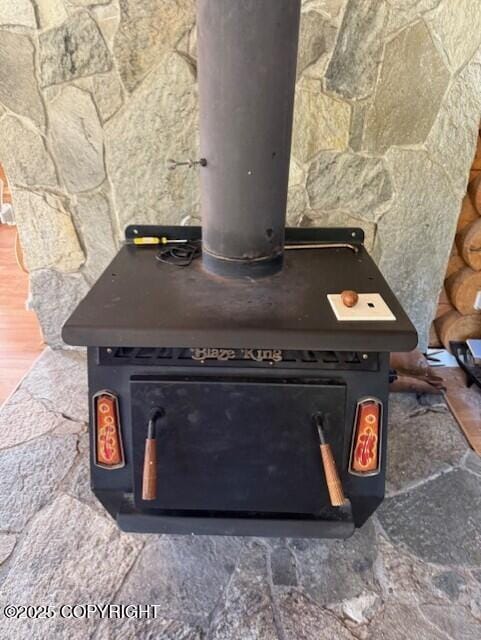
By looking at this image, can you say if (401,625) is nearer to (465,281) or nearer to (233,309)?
(233,309)

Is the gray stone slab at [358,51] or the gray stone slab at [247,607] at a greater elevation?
the gray stone slab at [358,51]

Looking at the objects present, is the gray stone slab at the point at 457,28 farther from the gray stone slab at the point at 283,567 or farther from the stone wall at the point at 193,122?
the gray stone slab at the point at 283,567

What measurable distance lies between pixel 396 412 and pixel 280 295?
895mm

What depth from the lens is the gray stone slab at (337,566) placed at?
1149 millimetres

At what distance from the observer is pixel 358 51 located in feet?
5.07

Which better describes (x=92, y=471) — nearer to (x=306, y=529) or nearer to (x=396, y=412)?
(x=306, y=529)

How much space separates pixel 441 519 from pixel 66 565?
3.29 feet

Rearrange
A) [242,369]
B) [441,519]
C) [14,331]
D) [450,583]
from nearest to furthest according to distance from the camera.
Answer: [242,369] → [450,583] → [441,519] → [14,331]

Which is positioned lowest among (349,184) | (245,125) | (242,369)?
(242,369)

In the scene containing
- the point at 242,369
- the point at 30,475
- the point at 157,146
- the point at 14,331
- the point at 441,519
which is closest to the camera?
the point at 242,369

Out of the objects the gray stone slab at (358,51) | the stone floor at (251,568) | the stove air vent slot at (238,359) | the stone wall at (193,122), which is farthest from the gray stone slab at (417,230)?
the stove air vent slot at (238,359)

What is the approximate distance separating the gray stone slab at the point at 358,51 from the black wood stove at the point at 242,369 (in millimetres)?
599

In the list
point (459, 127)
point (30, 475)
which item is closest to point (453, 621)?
point (30, 475)

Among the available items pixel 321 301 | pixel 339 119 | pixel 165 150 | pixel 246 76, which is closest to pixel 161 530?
pixel 321 301
